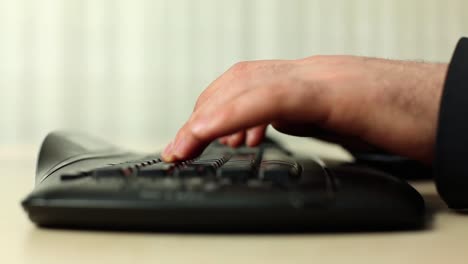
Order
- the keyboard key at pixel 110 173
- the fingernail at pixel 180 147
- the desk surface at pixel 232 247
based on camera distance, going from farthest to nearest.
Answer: the fingernail at pixel 180 147 < the keyboard key at pixel 110 173 < the desk surface at pixel 232 247

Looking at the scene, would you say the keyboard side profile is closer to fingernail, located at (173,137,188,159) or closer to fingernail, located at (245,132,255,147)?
fingernail, located at (173,137,188,159)

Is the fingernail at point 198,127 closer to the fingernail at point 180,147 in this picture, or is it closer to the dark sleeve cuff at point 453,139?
the fingernail at point 180,147

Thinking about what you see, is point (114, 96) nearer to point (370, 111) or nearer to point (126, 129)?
point (126, 129)

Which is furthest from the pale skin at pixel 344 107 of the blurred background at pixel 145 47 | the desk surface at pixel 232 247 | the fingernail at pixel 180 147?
the blurred background at pixel 145 47

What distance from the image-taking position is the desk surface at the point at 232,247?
330 mm

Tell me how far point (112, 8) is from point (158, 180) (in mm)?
1273

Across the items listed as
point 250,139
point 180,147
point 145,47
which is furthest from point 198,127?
point 145,47

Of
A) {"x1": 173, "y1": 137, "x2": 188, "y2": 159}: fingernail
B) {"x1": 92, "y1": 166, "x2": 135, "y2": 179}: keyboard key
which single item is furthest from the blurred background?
{"x1": 92, "y1": 166, "x2": 135, "y2": 179}: keyboard key

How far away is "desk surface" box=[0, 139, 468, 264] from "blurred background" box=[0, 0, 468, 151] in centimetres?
118

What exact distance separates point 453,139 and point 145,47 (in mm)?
1252

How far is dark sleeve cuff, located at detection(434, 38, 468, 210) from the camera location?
451 millimetres

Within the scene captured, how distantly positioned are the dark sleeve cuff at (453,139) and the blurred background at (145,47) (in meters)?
1.17

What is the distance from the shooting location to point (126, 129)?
1.62m

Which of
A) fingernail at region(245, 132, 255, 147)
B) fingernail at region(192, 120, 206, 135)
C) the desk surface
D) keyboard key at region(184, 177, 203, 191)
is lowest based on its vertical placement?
fingernail at region(245, 132, 255, 147)
